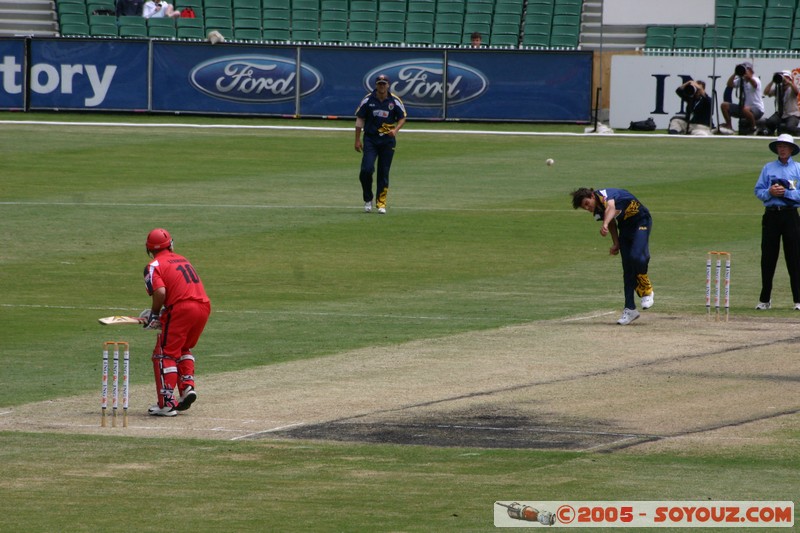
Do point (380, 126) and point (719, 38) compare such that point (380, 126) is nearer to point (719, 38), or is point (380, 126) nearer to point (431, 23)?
point (431, 23)

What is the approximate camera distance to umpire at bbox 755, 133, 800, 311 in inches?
700

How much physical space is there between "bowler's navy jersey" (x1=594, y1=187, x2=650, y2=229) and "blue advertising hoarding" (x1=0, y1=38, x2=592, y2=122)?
76.7ft

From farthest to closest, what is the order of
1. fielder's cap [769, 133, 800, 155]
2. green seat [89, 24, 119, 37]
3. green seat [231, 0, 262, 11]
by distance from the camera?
green seat [231, 0, 262, 11]
green seat [89, 24, 119, 37]
fielder's cap [769, 133, 800, 155]

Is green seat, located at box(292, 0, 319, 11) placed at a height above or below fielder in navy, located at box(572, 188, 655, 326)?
above

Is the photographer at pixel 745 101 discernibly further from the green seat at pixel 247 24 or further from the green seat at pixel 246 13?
the green seat at pixel 246 13

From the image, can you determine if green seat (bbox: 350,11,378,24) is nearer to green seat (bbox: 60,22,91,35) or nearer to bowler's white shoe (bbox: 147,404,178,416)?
green seat (bbox: 60,22,91,35)

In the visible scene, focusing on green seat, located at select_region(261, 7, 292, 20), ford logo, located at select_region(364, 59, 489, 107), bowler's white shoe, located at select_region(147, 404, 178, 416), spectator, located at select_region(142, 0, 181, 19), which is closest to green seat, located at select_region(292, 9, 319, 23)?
green seat, located at select_region(261, 7, 292, 20)

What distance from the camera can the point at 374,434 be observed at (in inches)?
452

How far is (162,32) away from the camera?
46469 mm

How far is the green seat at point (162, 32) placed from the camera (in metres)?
46.3

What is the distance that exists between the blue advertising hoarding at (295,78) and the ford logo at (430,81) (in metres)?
0.03

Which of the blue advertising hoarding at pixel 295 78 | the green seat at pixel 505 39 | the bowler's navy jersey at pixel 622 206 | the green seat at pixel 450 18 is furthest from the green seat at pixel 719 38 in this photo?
the bowler's navy jersey at pixel 622 206

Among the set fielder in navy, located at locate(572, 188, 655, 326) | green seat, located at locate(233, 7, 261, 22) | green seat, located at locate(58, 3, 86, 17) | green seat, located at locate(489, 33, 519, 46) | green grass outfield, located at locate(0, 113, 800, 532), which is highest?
green seat, located at locate(233, 7, 261, 22)

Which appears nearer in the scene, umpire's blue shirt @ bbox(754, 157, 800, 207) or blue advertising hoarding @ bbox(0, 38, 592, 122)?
umpire's blue shirt @ bbox(754, 157, 800, 207)
